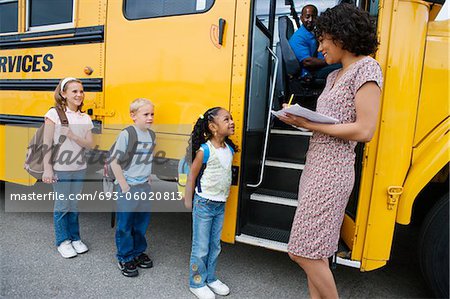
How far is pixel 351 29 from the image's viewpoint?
51.8 inches

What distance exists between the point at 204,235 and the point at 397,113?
4.18 ft

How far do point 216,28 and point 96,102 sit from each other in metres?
1.16

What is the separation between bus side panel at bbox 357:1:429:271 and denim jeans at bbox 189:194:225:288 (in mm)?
862

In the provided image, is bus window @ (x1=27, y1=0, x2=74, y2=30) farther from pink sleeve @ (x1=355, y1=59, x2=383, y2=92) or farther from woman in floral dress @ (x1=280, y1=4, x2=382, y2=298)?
pink sleeve @ (x1=355, y1=59, x2=383, y2=92)

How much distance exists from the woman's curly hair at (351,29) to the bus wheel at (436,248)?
1.09 metres

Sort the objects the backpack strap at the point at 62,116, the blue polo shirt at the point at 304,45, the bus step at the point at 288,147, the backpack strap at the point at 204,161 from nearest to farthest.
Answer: the backpack strap at the point at 204,161 < the backpack strap at the point at 62,116 < the bus step at the point at 288,147 < the blue polo shirt at the point at 304,45

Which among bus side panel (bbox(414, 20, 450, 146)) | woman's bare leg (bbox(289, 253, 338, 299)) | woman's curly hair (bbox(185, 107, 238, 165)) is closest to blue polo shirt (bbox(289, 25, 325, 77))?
bus side panel (bbox(414, 20, 450, 146))

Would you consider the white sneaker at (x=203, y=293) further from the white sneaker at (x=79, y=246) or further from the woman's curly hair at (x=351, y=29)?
the woman's curly hair at (x=351, y=29)

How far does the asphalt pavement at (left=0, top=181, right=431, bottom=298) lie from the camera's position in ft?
7.01

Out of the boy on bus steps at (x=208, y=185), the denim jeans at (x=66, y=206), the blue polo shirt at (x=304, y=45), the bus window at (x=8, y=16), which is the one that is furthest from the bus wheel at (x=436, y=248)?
the bus window at (x=8, y=16)

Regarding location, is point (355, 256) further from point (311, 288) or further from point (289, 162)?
point (289, 162)

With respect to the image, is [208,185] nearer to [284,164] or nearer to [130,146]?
[130,146]

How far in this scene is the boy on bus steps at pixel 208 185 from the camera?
1965 mm

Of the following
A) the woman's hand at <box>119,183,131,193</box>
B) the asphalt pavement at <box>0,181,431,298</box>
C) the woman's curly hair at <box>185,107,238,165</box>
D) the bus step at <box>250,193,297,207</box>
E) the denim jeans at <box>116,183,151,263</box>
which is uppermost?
the woman's curly hair at <box>185,107,238,165</box>
